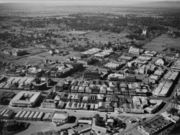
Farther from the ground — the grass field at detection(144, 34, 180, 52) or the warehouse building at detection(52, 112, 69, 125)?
the grass field at detection(144, 34, 180, 52)

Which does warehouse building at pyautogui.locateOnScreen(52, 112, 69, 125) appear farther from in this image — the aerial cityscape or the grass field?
the grass field

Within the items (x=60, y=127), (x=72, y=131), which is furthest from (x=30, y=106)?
(x=72, y=131)

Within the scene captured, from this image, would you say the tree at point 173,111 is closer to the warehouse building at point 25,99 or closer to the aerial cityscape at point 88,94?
the aerial cityscape at point 88,94

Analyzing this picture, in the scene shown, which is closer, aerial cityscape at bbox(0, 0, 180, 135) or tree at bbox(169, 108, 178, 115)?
aerial cityscape at bbox(0, 0, 180, 135)

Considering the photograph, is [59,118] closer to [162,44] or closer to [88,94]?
[88,94]

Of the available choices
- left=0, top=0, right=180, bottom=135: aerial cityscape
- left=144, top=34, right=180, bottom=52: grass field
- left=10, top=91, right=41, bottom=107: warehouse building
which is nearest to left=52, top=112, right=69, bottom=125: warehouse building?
left=0, top=0, right=180, bottom=135: aerial cityscape

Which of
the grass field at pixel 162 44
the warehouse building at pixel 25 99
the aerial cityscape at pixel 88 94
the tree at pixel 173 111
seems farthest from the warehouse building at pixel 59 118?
the grass field at pixel 162 44

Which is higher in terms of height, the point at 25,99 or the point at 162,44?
the point at 162,44

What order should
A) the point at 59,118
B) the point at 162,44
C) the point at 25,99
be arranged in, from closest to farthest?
the point at 59,118 → the point at 25,99 → the point at 162,44

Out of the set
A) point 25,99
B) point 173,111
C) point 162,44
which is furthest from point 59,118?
point 162,44

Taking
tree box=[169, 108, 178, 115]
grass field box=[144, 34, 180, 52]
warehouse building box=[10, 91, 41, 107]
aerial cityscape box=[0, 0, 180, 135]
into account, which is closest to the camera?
aerial cityscape box=[0, 0, 180, 135]

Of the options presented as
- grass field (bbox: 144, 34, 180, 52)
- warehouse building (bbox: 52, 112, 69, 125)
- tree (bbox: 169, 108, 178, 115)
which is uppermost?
grass field (bbox: 144, 34, 180, 52)

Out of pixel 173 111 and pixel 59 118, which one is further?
pixel 173 111
